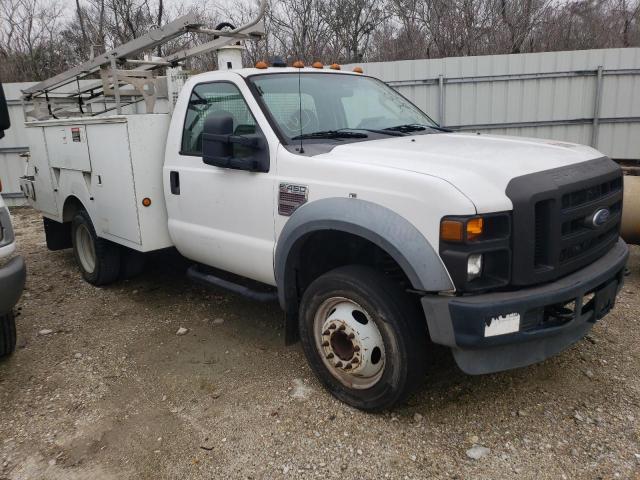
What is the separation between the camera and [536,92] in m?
10.5

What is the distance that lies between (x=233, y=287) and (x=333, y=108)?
1.53m

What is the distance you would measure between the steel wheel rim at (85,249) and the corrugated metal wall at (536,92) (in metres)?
6.73

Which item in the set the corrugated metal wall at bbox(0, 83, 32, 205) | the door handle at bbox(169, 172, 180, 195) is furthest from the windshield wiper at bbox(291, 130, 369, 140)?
the corrugated metal wall at bbox(0, 83, 32, 205)

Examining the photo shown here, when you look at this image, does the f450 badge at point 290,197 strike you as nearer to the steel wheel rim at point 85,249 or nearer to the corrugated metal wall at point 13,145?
the steel wheel rim at point 85,249

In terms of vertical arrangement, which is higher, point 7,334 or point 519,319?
point 519,319

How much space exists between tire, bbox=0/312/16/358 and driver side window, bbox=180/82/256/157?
5.76ft

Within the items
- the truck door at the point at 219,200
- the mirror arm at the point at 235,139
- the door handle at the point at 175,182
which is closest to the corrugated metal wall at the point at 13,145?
the door handle at the point at 175,182

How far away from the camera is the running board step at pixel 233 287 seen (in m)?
3.87

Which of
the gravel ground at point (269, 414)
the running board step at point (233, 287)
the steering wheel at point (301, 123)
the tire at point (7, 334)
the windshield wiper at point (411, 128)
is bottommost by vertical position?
the gravel ground at point (269, 414)

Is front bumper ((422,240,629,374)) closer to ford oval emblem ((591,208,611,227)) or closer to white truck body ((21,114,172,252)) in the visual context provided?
ford oval emblem ((591,208,611,227))

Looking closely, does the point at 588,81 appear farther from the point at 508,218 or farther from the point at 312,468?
the point at 312,468

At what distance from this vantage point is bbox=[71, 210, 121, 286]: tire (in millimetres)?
5461

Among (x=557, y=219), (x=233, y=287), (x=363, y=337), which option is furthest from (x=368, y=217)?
(x=233, y=287)

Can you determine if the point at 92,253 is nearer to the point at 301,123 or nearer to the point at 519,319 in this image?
the point at 301,123
